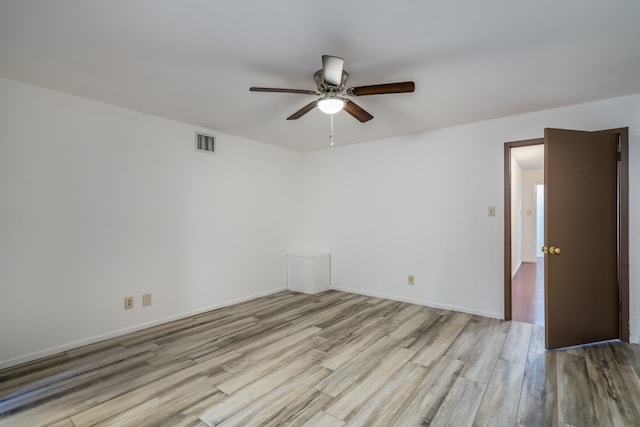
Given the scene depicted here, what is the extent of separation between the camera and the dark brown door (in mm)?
2734

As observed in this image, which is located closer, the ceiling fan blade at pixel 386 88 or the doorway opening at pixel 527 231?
the ceiling fan blade at pixel 386 88

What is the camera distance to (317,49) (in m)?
2.00

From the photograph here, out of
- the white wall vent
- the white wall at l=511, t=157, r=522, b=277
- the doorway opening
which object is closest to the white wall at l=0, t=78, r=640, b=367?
the white wall vent

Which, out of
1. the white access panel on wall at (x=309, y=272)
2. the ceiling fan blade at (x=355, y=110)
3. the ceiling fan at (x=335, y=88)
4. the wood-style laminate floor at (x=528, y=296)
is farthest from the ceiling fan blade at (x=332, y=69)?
the wood-style laminate floor at (x=528, y=296)

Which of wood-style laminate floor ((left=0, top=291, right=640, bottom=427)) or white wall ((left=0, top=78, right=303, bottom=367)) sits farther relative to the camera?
white wall ((left=0, top=78, right=303, bottom=367))

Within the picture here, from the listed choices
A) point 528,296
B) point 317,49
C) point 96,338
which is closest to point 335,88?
point 317,49

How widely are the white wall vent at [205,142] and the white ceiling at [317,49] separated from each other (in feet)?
2.16

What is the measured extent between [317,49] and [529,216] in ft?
26.4

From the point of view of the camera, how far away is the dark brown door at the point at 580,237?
2.73 m

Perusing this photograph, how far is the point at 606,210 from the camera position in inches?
112

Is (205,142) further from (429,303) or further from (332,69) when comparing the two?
(429,303)

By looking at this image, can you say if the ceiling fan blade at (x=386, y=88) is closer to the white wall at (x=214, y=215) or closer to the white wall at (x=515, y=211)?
the white wall at (x=214, y=215)

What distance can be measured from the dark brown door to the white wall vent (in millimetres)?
3629

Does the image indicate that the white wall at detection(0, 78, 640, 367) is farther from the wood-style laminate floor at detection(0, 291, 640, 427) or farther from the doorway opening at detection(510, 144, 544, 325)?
the doorway opening at detection(510, 144, 544, 325)
